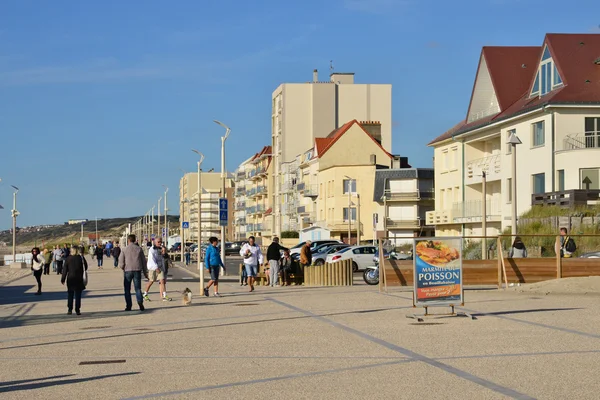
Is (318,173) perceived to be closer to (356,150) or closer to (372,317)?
(356,150)

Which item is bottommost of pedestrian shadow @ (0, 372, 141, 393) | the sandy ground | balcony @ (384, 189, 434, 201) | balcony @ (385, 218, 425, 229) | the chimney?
pedestrian shadow @ (0, 372, 141, 393)

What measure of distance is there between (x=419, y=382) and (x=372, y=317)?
8.86 m

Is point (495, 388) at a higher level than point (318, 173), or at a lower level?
lower

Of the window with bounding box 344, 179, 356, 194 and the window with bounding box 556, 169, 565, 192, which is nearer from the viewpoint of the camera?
the window with bounding box 556, 169, 565, 192

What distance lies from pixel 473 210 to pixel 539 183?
9642 millimetres

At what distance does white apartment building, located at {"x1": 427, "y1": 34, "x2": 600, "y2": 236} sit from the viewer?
46406mm

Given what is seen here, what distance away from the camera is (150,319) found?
20.5 metres

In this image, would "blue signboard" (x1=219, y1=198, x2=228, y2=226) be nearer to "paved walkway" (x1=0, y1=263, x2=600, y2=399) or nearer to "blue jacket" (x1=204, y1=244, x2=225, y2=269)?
"blue jacket" (x1=204, y1=244, x2=225, y2=269)

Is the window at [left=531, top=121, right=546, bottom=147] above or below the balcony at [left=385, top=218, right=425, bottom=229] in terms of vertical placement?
above

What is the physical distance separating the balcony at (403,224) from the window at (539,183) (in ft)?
123

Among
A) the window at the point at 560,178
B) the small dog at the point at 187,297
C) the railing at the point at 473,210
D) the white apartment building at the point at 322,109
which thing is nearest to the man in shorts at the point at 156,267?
the small dog at the point at 187,297

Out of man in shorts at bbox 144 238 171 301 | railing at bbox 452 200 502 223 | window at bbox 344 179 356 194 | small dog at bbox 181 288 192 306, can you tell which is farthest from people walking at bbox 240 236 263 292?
window at bbox 344 179 356 194

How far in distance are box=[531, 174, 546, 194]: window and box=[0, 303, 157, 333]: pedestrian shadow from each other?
29.1 meters

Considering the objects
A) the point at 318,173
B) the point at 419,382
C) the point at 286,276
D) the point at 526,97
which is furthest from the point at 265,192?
the point at 419,382
